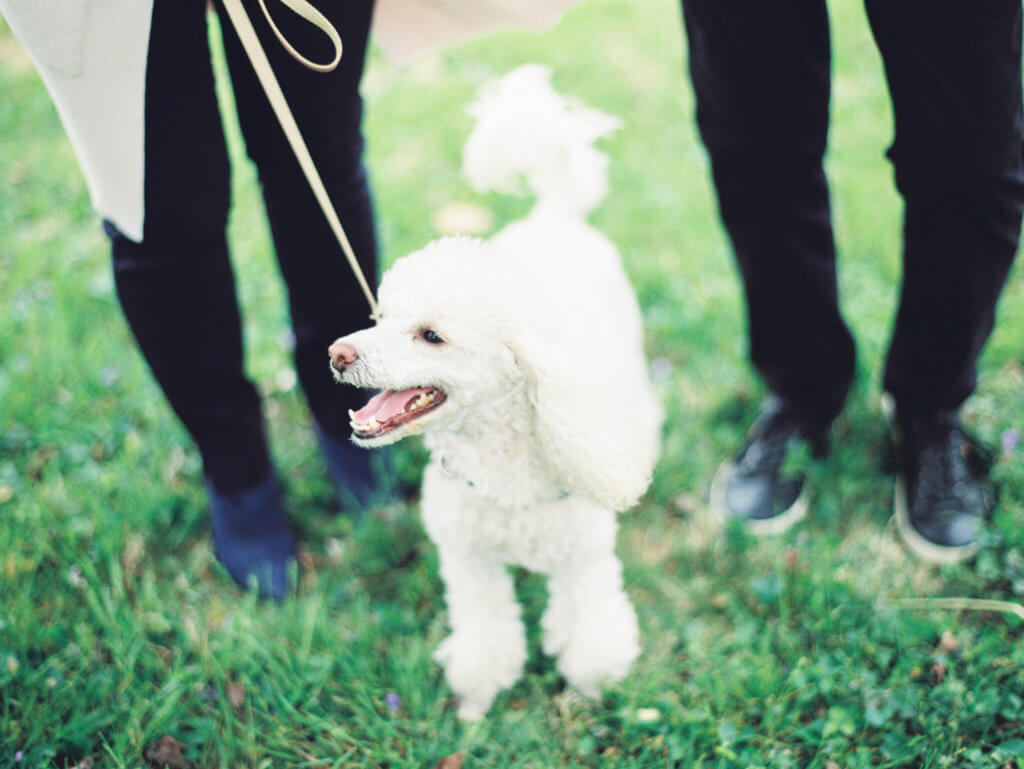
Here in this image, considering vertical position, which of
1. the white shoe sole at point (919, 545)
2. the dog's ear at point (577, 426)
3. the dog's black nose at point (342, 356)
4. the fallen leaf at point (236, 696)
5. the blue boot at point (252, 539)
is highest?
the dog's black nose at point (342, 356)

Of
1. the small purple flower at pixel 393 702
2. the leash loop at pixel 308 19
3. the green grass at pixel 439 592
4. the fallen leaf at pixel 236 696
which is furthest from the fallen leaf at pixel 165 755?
the leash loop at pixel 308 19

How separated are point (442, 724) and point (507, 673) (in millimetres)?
171

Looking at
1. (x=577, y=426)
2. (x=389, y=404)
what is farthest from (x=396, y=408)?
(x=577, y=426)

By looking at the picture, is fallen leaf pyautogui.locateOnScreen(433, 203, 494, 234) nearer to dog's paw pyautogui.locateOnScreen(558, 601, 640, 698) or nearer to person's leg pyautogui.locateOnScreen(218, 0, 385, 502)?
person's leg pyautogui.locateOnScreen(218, 0, 385, 502)

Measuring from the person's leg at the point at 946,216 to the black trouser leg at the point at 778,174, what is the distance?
141 mm

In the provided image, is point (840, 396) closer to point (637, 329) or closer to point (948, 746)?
point (637, 329)

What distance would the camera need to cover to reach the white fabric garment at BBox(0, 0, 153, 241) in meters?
1.18

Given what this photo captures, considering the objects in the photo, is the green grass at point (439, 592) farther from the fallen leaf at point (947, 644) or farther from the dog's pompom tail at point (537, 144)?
the dog's pompom tail at point (537, 144)

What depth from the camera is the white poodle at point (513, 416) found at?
130 cm

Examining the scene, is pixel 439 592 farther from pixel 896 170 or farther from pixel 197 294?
pixel 896 170

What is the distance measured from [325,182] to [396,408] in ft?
1.86

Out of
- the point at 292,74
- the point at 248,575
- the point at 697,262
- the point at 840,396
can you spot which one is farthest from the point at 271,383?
the point at 840,396

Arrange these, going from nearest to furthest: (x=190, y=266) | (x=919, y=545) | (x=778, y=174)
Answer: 1. (x=190, y=266)
2. (x=778, y=174)
3. (x=919, y=545)

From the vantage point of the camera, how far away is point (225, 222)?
1562 mm
